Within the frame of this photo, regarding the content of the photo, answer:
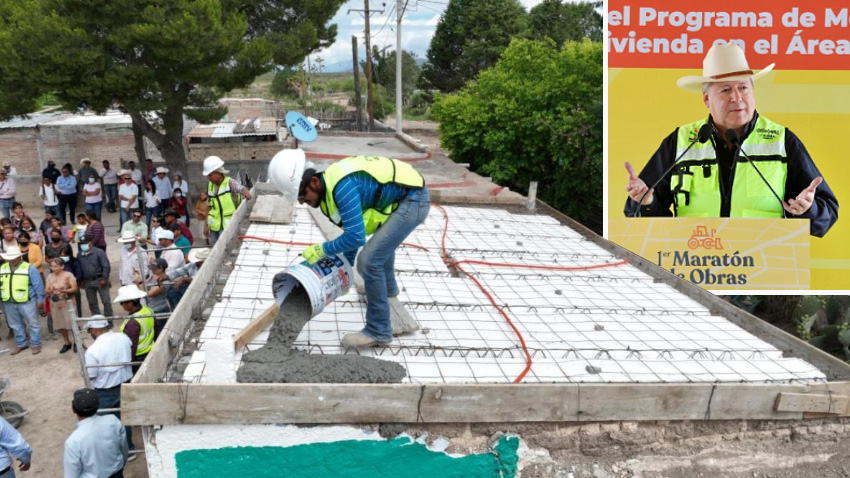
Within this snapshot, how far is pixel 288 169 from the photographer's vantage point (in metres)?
4.27

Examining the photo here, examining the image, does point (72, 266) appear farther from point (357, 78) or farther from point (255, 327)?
point (357, 78)

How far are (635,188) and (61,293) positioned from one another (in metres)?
8.05

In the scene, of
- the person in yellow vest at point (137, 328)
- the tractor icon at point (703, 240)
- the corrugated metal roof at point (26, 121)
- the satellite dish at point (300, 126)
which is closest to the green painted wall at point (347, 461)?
the person in yellow vest at point (137, 328)

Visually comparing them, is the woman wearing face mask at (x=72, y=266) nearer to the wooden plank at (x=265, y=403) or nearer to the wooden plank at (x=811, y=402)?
the wooden plank at (x=265, y=403)

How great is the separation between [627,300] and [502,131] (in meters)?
10.3

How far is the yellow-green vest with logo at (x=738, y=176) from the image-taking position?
8.10m

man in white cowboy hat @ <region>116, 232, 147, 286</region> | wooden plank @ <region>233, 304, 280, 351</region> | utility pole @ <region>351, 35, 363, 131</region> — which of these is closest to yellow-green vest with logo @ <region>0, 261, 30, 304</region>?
man in white cowboy hat @ <region>116, 232, 147, 286</region>

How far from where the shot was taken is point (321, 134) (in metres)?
25.8

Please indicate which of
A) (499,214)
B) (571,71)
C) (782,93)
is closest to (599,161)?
(571,71)

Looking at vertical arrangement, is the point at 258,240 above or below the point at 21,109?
below

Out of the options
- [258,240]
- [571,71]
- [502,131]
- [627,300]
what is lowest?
[627,300]

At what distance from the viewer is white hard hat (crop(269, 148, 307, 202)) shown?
4266 millimetres

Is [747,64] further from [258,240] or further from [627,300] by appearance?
[258,240]

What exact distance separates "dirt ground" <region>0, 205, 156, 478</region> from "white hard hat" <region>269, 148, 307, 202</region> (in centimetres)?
367
